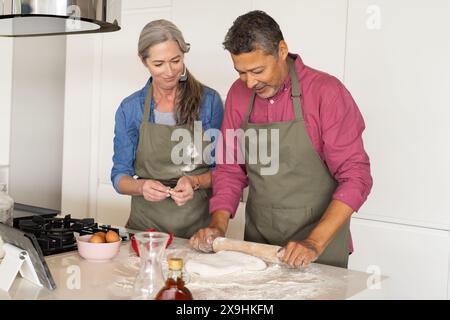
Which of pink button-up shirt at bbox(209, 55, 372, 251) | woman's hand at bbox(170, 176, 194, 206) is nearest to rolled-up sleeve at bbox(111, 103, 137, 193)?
woman's hand at bbox(170, 176, 194, 206)

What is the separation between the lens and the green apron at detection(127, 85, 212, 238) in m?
2.51

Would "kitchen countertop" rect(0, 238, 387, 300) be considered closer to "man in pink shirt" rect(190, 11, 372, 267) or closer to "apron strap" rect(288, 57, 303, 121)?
"man in pink shirt" rect(190, 11, 372, 267)

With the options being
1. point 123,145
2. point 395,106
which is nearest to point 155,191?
point 123,145

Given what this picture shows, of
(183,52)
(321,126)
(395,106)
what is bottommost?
(321,126)

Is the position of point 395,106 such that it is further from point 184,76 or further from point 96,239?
point 96,239

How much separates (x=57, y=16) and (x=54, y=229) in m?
0.78

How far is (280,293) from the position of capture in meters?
1.53

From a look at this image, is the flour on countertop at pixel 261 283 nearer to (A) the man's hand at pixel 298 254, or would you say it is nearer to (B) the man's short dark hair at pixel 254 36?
(A) the man's hand at pixel 298 254

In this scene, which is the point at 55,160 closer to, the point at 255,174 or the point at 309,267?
the point at 255,174

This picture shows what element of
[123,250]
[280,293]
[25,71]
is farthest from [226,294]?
[25,71]

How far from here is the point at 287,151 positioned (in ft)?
7.02

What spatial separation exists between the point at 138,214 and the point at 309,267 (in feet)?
3.41

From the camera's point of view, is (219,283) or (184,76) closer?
(219,283)

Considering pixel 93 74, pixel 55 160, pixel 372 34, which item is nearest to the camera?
pixel 372 34
